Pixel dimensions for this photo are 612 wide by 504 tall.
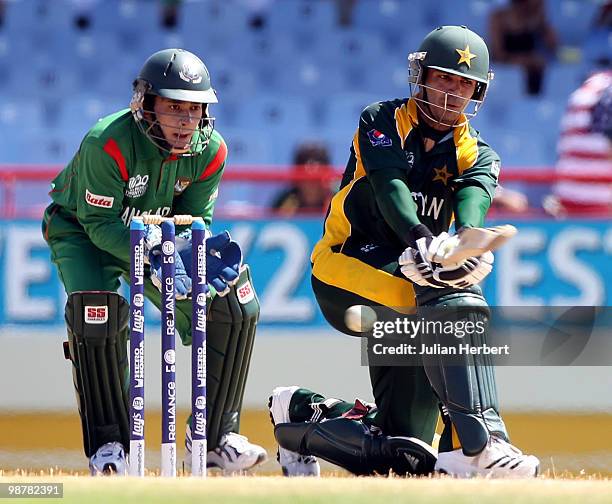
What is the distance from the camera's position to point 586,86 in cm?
884

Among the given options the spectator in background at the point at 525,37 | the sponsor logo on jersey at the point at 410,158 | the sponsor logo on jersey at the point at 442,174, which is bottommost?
the sponsor logo on jersey at the point at 442,174

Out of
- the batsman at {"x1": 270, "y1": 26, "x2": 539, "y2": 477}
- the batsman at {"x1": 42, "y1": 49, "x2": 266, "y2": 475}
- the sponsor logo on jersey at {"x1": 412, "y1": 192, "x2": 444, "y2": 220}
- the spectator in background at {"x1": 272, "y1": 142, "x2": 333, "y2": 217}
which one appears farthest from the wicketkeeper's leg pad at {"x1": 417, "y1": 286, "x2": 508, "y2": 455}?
the spectator in background at {"x1": 272, "y1": 142, "x2": 333, "y2": 217}

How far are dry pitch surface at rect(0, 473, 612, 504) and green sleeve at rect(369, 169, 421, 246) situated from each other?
38.9 inches

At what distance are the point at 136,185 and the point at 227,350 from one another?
715 millimetres

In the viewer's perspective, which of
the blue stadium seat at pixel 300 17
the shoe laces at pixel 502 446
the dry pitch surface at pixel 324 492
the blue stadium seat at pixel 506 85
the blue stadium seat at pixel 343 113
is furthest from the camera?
the blue stadium seat at pixel 300 17

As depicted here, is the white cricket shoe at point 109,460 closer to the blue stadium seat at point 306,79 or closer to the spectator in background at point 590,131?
the spectator in background at point 590,131

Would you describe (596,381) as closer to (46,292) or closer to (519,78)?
(46,292)

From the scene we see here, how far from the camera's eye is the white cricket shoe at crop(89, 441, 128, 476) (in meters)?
4.92

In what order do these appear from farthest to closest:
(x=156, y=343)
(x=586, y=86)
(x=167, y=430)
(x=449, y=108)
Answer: (x=586, y=86)
(x=156, y=343)
(x=449, y=108)
(x=167, y=430)

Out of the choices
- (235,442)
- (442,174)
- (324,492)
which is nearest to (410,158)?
(442,174)

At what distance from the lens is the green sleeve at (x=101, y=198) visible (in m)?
5.00

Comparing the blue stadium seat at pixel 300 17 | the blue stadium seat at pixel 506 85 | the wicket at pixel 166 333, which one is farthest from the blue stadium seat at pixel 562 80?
the wicket at pixel 166 333

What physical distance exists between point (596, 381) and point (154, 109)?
303 centimetres

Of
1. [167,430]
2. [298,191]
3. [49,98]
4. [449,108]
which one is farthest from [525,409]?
[49,98]
